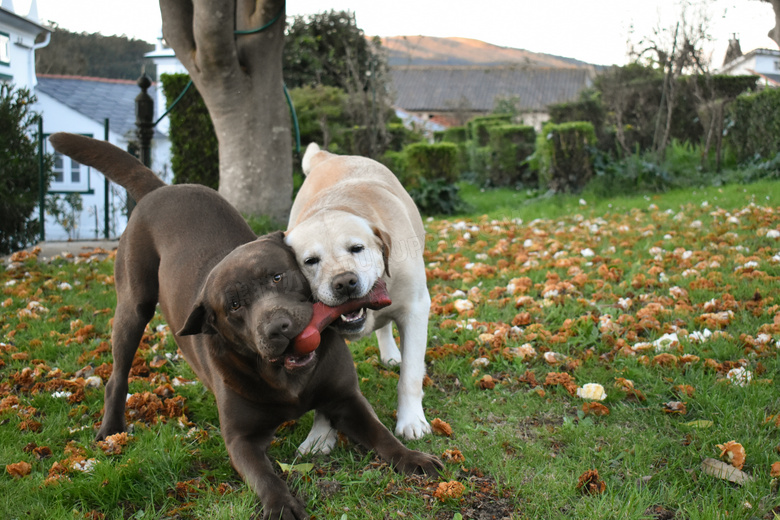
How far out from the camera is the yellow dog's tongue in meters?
2.41

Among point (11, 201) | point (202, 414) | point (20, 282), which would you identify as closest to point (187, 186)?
point (202, 414)

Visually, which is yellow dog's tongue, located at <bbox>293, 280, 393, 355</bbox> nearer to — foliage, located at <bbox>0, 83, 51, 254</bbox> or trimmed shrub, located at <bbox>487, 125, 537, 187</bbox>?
foliage, located at <bbox>0, 83, 51, 254</bbox>

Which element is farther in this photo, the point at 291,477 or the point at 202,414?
the point at 202,414

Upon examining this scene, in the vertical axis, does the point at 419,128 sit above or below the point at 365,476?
above

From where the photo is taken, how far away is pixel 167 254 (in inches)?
125

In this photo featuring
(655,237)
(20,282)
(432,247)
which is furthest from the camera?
(432,247)

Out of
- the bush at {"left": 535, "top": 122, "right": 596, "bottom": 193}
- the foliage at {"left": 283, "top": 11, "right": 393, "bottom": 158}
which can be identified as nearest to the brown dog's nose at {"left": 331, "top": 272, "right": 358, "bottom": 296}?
the bush at {"left": 535, "top": 122, "right": 596, "bottom": 193}

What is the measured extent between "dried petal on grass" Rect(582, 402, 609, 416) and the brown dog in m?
0.86

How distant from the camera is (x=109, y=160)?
11.4 ft

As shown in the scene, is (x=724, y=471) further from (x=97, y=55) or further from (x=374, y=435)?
(x=97, y=55)

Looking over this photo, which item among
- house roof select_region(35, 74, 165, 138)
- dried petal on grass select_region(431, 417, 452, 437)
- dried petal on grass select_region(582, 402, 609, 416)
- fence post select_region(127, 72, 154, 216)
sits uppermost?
house roof select_region(35, 74, 165, 138)

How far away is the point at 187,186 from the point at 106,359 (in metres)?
1.34

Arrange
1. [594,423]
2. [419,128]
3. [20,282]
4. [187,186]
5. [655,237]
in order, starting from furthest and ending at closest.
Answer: [419,128] → [655,237] → [20,282] → [187,186] → [594,423]

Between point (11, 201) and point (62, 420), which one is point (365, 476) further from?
point (11, 201)
